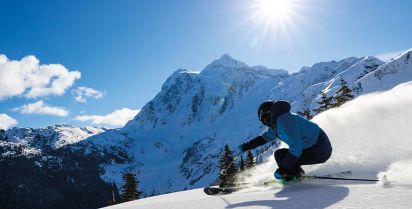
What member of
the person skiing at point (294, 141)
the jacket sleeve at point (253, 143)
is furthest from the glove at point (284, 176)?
the jacket sleeve at point (253, 143)

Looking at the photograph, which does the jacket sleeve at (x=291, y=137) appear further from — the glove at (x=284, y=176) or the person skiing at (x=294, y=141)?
the glove at (x=284, y=176)

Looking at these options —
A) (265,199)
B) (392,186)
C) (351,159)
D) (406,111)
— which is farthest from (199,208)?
(406,111)

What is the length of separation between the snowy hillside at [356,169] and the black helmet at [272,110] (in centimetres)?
130

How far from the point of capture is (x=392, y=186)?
5754 mm

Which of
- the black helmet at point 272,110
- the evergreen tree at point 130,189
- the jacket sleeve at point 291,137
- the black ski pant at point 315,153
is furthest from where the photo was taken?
the evergreen tree at point 130,189

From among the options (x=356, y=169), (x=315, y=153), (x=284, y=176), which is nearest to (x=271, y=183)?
(x=284, y=176)

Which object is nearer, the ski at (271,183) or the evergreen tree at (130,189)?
the ski at (271,183)

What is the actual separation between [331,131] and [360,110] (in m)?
1.02

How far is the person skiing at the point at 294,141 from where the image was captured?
722cm

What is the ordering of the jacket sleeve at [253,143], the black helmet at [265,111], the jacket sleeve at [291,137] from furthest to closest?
1. the jacket sleeve at [253,143]
2. the black helmet at [265,111]
3. the jacket sleeve at [291,137]

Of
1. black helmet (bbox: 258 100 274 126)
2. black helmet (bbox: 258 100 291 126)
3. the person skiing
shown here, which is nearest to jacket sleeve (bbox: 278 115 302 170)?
the person skiing

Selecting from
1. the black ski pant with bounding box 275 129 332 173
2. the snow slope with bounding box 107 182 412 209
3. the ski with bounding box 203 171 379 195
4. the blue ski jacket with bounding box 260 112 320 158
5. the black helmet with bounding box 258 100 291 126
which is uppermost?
the black helmet with bounding box 258 100 291 126

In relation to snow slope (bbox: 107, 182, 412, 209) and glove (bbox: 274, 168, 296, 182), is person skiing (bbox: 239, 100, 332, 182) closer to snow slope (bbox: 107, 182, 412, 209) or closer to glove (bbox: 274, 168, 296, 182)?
glove (bbox: 274, 168, 296, 182)

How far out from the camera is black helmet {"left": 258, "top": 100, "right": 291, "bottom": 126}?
7.40 metres
